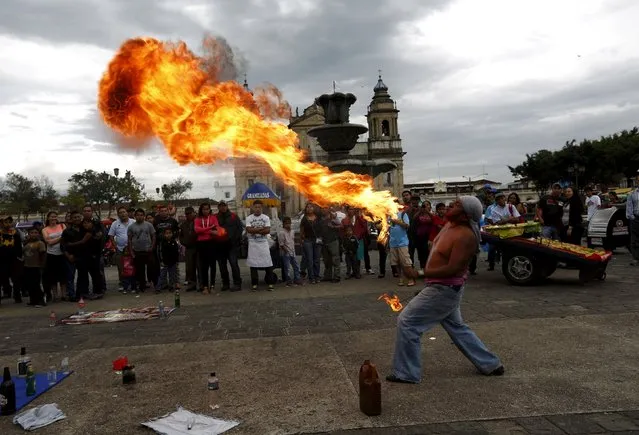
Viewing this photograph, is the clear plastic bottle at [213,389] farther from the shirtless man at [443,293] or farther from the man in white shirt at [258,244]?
the man in white shirt at [258,244]

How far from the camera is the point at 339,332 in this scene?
6477mm

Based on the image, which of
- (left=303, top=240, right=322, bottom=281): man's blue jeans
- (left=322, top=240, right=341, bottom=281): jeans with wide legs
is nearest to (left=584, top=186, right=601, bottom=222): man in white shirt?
(left=322, top=240, right=341, bottom=281): jeans with wide legs

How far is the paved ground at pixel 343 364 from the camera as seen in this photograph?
3.83 metres

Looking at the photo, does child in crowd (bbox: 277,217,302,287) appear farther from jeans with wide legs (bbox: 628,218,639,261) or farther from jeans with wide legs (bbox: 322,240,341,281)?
jeans with wide legs (bbox: 628,218,639,261)

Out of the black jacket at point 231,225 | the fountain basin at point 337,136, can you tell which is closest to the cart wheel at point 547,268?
the fountain basin at point 337,136

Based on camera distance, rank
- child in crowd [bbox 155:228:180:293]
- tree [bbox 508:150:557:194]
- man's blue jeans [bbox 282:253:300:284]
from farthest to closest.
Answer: tree [bbox 508:150:557:194] → man's blue jeans [bbox 282:253:300:284] → child in crowd [bbox 155:228:180:293]

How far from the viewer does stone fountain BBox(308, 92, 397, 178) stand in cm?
1127

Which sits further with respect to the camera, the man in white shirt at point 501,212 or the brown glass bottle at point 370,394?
the man in white shirt at point 501,212

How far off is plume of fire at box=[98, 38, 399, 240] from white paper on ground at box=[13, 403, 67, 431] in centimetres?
626

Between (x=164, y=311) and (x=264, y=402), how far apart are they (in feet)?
14.9

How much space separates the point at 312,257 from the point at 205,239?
2.51 metres

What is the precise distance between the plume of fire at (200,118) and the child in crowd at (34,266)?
293 cm

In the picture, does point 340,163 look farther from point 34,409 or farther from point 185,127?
point 34,409

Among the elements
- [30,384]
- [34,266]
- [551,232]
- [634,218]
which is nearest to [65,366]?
[30,384]
